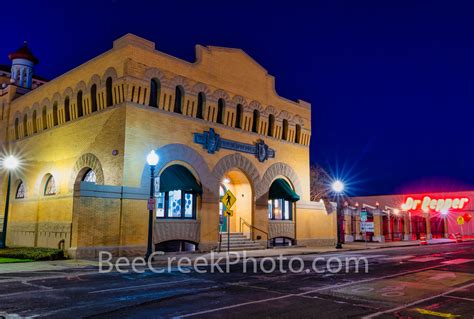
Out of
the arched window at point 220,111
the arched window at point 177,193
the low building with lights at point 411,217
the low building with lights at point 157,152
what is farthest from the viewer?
the low building with lights at point 411,217

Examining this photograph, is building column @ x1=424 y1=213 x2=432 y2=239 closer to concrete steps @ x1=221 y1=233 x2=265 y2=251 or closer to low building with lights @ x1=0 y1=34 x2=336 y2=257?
low building with lights @ x1=0 y1=34 x2=336 y2=257

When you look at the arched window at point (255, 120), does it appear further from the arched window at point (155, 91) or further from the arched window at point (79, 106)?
the arched window at point (79, 106)

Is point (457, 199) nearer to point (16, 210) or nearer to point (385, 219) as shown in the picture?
point (385, 219)

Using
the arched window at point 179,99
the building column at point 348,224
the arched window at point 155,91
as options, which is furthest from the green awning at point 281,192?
the building column at point 348,224

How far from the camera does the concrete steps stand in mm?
27688

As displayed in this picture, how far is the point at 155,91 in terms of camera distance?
25.7 metres

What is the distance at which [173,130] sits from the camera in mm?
25875

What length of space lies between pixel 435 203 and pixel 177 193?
175ft

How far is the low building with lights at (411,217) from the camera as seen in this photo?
4412 cm

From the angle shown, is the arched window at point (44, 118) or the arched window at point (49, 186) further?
the arched window at point (44, 118)

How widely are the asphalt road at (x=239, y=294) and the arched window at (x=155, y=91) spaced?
38.5 feet

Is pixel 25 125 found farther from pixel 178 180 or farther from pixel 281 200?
Result: pixel 281 200

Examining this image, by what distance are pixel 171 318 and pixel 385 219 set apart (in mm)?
44280

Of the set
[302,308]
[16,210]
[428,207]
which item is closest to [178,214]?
[16,210]
